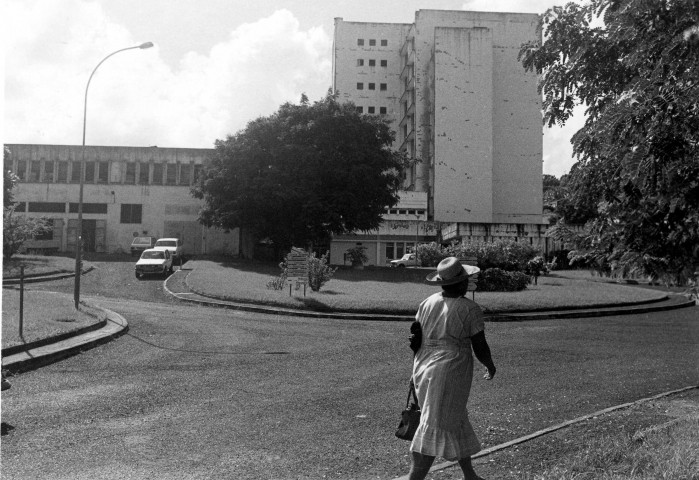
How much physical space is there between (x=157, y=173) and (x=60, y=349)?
53.2 m

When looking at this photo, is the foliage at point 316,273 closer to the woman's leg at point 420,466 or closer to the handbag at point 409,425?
the handbag at point 409,425

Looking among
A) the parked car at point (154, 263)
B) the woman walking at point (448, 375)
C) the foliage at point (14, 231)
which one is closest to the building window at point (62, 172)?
the foliage at point (14, 231)

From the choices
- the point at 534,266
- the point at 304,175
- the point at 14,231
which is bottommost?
the point at 534,266

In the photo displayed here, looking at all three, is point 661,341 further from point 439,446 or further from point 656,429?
point 439,446

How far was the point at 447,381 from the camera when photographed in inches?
186

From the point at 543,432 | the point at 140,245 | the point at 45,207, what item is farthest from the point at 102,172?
the point at 543,432

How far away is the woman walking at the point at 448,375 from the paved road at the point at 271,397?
3.22 feet

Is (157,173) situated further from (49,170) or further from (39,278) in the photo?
(39,278)

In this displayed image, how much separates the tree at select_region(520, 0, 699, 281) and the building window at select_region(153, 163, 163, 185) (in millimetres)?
59156

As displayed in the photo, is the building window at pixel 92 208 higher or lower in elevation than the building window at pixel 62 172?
lower

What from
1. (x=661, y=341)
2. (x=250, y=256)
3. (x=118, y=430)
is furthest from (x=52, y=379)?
(x=250, y=256)

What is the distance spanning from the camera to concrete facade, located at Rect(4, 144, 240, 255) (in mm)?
61375

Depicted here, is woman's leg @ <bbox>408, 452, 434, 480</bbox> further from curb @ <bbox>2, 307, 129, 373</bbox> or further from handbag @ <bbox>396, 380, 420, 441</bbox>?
curb @ <bbox>2, 307, 129, 373</bbox>

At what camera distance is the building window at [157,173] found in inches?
2472
